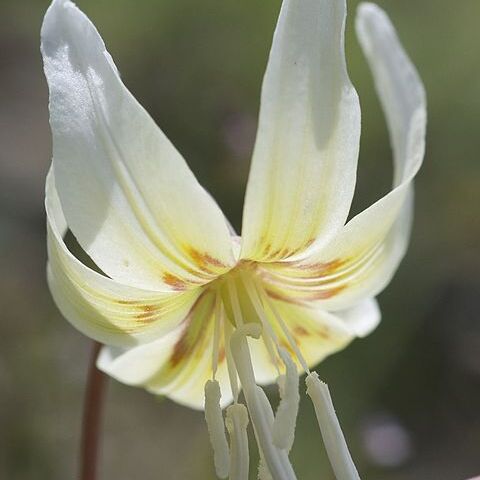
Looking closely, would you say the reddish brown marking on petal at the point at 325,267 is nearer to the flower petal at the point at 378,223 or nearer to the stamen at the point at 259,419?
the flower petal at the point at 378,223

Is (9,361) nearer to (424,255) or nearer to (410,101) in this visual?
(424,255)

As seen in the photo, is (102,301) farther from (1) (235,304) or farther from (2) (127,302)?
(1) (235,304)

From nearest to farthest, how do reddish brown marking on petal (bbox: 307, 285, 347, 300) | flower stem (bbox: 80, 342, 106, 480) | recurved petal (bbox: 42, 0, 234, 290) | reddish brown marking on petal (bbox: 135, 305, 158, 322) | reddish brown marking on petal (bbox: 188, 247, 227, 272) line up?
recurved petal (bbox: 42, 0, 234, 290), reddish brown marking on petal (bbox: 188, 247, 227, 272), reddish brown marking on petal (bbox: 135, 305, 158, 322), flower stem (bbox: 80, 342, 106, 480), reddish brown marking on petal (bbox: 307, 285, 347, 300)

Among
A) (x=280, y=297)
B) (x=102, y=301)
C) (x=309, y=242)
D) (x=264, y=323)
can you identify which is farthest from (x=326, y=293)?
(x=102, y=301)

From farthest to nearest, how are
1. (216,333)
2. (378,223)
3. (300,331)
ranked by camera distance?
(300,331) < (216,333) < (378,223)

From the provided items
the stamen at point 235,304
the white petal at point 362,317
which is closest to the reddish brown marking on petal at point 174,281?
the stamen at point 235,304

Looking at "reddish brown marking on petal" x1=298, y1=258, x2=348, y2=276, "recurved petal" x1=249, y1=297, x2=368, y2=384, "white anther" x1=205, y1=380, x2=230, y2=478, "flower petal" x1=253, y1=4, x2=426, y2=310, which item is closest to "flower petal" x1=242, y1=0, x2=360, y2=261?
"flower petal" x1=253, y1=4, x2=426, y2=310

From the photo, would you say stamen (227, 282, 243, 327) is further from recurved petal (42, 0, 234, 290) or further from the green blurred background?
the green blurred background
